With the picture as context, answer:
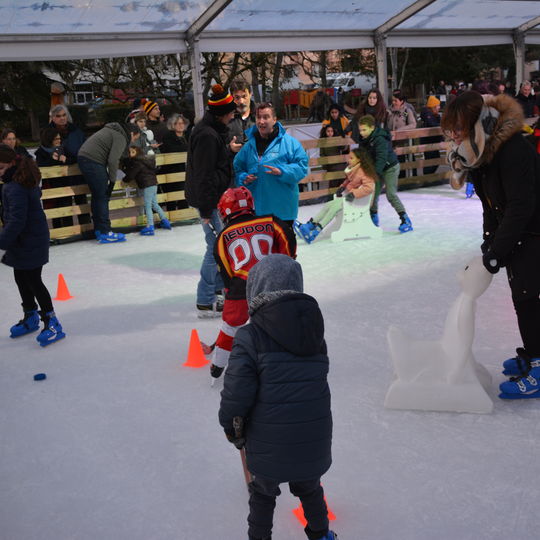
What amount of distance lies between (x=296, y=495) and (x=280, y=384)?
42 cm

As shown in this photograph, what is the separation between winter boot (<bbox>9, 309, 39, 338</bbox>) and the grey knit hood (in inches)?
130

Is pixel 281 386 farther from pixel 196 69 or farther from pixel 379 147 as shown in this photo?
pixel 196 69

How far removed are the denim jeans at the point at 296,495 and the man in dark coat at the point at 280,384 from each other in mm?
32

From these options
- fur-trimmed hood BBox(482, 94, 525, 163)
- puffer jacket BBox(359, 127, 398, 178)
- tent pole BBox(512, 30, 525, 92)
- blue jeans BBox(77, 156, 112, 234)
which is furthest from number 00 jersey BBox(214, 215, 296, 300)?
tent pole BBox(512, 30, 525, 92)

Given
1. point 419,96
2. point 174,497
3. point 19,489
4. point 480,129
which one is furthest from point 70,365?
point 419,96

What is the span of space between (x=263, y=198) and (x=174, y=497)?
9.36ft

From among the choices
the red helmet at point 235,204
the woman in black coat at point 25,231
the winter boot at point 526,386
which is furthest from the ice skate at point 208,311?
the winter boot at point 526,386

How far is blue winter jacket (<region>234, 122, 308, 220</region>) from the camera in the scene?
5117 millimetres

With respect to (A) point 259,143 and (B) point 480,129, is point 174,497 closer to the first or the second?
(B) point 480,129

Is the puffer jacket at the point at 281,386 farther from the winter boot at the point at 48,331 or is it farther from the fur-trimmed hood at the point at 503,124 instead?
the winter boot at the point at 48,331

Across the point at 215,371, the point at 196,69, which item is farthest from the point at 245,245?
the point at 196,69

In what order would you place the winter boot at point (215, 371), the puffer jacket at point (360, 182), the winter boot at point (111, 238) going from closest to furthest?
the winter boot at point (215, 371), the puffer jacket at point (360, 182), the winter boot at point (111, 238)

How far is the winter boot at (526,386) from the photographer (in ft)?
11.3

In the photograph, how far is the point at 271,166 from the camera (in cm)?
506
